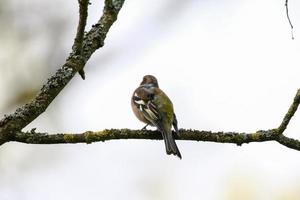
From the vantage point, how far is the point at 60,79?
3.61 metres

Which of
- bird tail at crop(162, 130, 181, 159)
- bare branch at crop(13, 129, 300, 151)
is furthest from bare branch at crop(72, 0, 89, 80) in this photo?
bird tail at crop(162, 130, 181, 159)

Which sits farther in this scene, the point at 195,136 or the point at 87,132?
the point at 195,136

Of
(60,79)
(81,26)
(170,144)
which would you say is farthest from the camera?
(170,144)

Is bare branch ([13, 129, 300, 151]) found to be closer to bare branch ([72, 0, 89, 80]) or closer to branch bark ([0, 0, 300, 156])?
branch bark ([0, 0, 300, 156])

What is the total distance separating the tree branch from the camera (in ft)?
11.4

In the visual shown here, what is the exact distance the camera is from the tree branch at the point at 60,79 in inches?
137

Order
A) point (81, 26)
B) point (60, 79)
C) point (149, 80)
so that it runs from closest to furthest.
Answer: point (81, 26)
point (60, 79)
point (149, 80)

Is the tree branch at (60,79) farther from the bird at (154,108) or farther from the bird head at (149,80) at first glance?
the bird head at (149,80)

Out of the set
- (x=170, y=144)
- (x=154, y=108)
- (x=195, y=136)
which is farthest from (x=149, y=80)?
(x=195, y=136)

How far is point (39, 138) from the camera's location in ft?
11.9

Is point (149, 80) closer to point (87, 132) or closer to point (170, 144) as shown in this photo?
point (170, 144)

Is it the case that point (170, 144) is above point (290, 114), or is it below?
above

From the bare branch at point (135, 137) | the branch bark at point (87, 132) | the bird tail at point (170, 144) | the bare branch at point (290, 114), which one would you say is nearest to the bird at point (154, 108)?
the bird tail at point (170, 144)

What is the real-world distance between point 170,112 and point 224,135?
2588 millimetres
